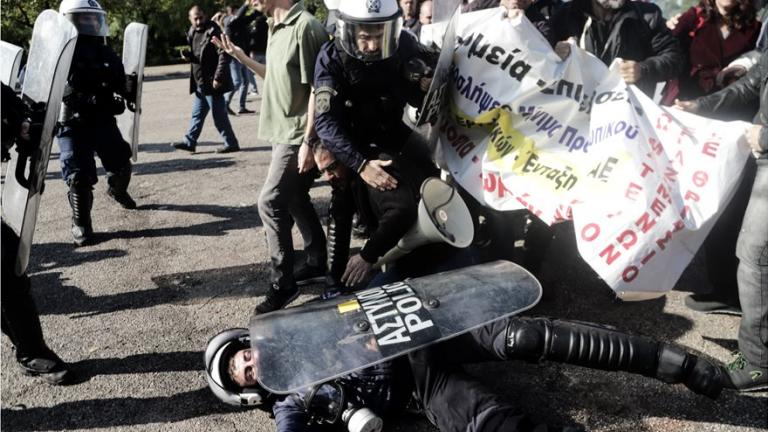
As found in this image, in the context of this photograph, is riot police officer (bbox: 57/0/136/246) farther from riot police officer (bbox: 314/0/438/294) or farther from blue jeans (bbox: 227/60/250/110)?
blue jeans (bbox: 227/60/250/110)

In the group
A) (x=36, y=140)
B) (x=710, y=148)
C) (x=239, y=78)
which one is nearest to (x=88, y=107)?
(x=36, y=140)

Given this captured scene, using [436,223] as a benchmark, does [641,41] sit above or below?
above

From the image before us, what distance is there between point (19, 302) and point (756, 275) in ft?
11.5

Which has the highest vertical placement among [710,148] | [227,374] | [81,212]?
[710,148]

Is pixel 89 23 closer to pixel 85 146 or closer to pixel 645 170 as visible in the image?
pixel 85 146

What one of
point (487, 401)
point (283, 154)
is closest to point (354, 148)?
point (283, 154)

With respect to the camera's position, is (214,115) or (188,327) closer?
(188,327)

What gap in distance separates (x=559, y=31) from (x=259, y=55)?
7.37 metres

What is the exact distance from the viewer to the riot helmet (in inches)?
98.6

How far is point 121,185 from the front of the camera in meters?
5.36

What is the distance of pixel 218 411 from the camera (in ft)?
9.21

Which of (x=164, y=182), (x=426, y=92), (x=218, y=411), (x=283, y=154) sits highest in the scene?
(x=426, y=92)

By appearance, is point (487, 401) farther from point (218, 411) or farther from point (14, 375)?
point (14, 375)

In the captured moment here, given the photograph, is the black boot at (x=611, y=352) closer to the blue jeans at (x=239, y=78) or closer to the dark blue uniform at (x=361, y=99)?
the dark blue uniform at (x=361, y=99)
